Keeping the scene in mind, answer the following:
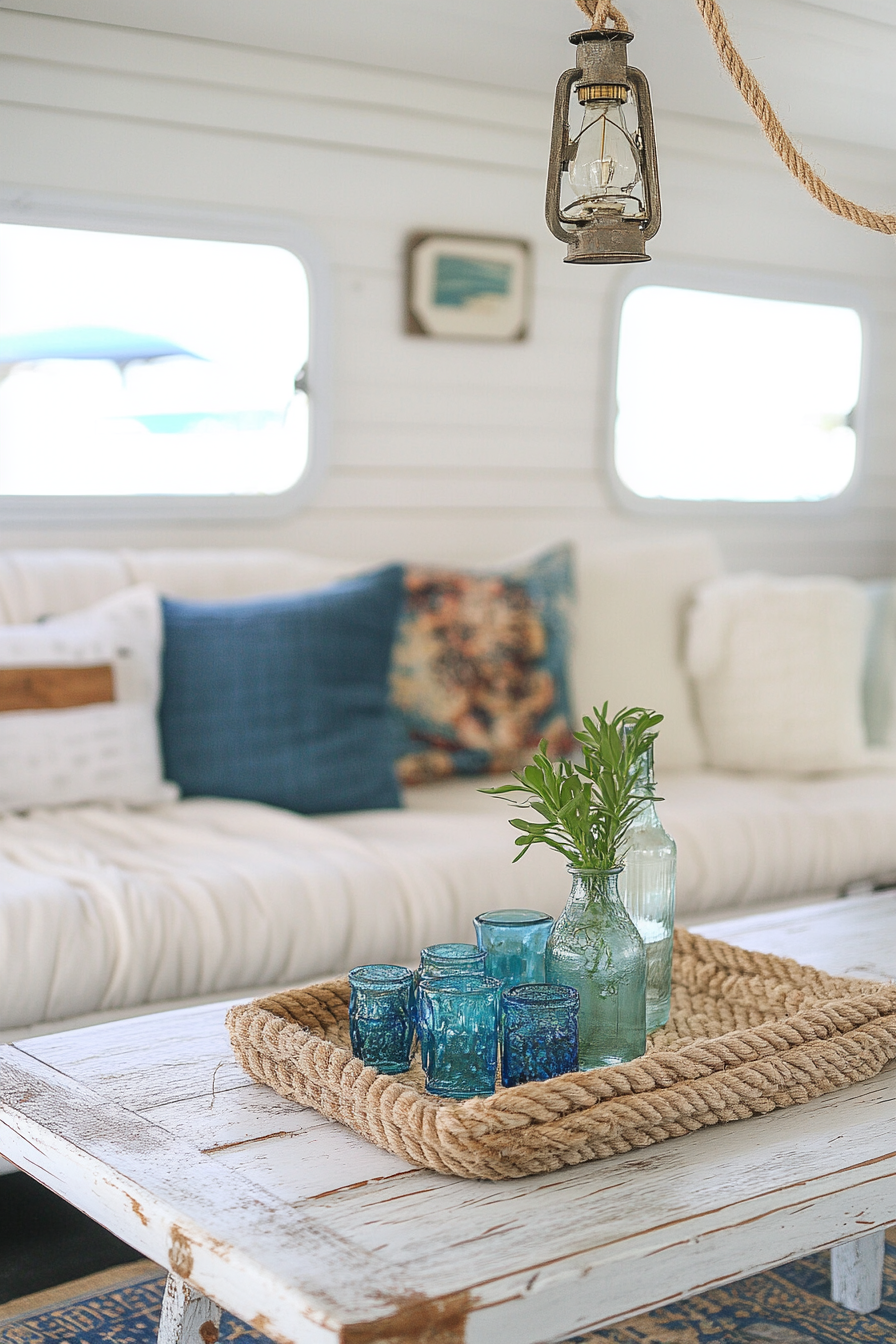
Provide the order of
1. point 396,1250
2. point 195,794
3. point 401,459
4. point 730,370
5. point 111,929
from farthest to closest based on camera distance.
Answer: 1. point 730,370
2. point 401,459
3. point 195,794
4. point 111,929
5. point 396,1250

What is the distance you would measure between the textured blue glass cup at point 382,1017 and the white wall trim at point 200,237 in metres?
1.97

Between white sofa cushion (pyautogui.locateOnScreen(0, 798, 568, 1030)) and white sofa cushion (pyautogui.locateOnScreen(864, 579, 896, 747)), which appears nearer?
white sofa cushion (pyautogui.locateOnScreen(0, 798, 568, 1030))

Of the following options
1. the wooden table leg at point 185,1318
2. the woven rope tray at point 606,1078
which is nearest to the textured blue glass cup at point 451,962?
the woven rope tray at point 606,1078

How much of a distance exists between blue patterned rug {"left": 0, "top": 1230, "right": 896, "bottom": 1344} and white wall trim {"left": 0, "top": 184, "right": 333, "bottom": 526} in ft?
5.56

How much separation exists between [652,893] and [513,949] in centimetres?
16

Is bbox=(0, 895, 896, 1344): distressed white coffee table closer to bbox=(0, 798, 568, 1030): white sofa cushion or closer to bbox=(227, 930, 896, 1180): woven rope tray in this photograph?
bbox=(227, 930, 896, 1180): woven rope tray

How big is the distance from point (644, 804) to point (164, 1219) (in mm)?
624

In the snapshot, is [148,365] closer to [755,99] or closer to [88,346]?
[88,346]

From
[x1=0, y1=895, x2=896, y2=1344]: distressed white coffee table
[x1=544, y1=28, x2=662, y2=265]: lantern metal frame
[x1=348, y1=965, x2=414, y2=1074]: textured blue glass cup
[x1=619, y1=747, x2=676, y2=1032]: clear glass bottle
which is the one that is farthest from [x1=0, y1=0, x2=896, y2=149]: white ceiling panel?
[x1=0, y1=895, x2=896, y2=1344]: distressed white coffee table

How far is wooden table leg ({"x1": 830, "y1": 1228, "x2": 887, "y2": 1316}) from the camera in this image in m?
1.73

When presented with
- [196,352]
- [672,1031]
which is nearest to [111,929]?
[672,1031]

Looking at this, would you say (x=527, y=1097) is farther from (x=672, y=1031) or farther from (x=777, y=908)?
(x=777, y=908)

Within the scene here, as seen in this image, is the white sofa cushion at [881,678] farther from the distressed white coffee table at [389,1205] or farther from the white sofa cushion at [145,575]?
the distressed white coffee table at [389,1205]

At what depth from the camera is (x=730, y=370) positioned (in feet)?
13.8
